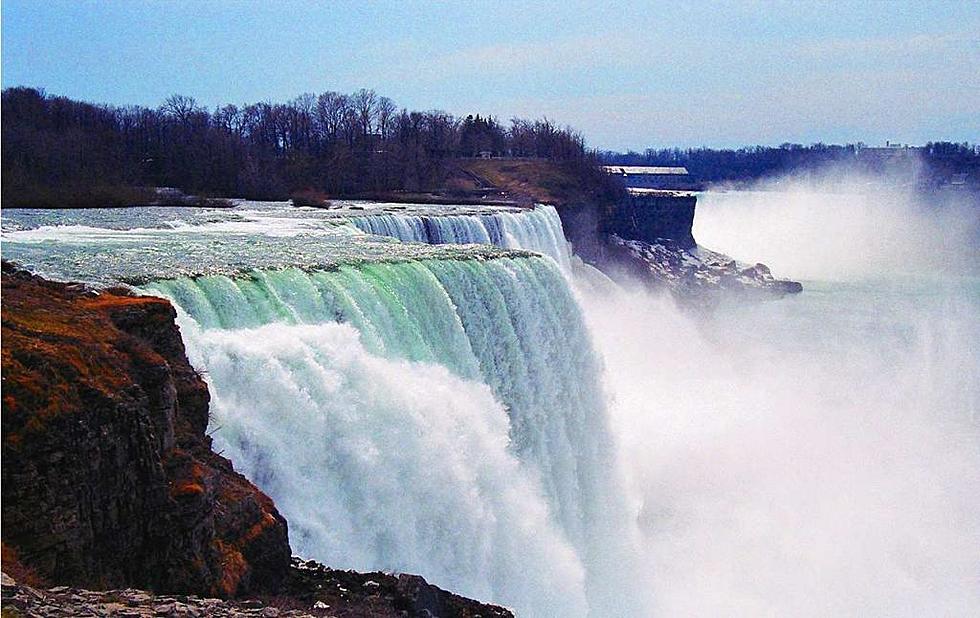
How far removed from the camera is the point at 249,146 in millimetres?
59000

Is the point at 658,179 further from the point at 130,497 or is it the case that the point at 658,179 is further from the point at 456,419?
the point at 130,497

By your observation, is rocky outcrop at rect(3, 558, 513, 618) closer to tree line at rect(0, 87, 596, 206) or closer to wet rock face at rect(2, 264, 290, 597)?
wet rock face at rect(2, 264, 290, 597)

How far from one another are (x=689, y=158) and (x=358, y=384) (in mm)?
193834

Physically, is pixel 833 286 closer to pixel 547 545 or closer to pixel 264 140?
pixel 264 140

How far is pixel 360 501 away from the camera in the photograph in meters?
11.6

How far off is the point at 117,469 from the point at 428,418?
575cm

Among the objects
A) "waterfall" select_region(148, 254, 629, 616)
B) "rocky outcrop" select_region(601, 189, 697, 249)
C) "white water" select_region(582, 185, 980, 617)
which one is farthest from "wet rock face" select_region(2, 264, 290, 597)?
"rocky outcrop" select_region(601, 189, 697, 249)

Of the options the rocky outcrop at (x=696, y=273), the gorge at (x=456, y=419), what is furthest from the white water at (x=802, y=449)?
the rocky outcrop at (x=696, y=273)

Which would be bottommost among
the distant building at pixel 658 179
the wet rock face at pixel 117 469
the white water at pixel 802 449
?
the white water at pixel 802 449

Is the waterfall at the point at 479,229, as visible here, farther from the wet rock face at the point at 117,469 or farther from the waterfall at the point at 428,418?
the wet rock face at the point at 117,469

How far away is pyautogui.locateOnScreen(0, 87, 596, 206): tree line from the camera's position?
39.1 metres

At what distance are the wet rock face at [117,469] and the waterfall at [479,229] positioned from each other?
672 inches

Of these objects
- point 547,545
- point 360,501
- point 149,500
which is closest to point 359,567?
point 360,501

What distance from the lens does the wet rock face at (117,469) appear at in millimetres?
7250
